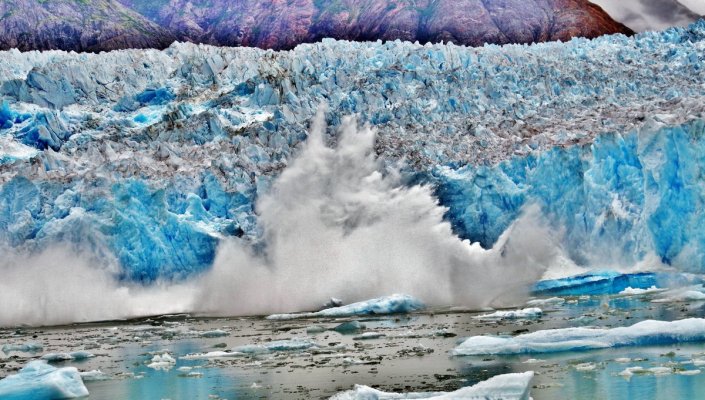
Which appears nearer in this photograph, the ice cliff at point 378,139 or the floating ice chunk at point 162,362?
the floating ice chunk at point 162,362

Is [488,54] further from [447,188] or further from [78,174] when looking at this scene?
[78,174]

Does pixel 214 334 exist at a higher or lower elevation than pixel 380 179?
lower

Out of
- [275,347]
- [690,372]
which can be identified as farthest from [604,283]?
[690,372]

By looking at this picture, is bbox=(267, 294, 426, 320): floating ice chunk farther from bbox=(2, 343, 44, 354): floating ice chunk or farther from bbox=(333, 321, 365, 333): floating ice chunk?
bbox=(2, 343, 44, 354): floating ice chunk

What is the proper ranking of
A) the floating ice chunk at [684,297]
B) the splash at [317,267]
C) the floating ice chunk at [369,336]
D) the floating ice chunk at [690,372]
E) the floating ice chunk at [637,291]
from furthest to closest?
the splash at [317,267]
the floating ice chunk at [637,291]
the floating ice chunk at [684,297]
the floating ice chunk at [369,336]
the floating ice chunk at [690,372]

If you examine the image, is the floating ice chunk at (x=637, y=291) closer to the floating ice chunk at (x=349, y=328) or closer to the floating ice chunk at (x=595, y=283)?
the floating ice chunk at (x=595, y=283)

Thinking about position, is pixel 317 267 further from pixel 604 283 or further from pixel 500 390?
pixel 500 390

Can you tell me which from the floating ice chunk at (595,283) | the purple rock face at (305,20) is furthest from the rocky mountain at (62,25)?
the floating ice chunk at (595,283)
